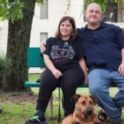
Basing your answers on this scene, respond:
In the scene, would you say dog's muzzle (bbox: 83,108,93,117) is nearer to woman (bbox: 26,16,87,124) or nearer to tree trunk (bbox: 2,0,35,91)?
woman (bbox: 26,16,87,124)

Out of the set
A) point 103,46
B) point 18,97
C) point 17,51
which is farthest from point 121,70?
point 17,51

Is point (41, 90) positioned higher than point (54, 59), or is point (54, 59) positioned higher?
point (54, 59)

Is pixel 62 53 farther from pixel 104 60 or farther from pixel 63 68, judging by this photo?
pixel 104 60

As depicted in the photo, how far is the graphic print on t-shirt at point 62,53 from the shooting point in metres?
5.95

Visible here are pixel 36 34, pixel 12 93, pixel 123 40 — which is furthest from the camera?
pixel 36 34

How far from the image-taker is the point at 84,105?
17.5 feet

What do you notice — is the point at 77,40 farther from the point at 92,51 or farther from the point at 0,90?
the point at 0,90

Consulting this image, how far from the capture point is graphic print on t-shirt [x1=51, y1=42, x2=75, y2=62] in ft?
19.5

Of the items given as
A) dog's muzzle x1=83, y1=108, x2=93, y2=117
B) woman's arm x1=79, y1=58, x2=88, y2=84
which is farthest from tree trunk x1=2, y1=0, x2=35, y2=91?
dog's muzzle x1=83, y1=108, x2=93, y2=117

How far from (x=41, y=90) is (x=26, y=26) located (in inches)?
167

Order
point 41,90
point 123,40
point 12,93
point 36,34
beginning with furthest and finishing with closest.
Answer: point 36,34
point 12,93
point 123,40
point 41,90

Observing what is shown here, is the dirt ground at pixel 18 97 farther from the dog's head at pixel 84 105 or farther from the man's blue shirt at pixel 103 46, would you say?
the dog's head at pixel 84 105

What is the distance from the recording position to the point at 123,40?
6.12 m

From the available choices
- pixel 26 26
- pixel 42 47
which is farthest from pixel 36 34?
pixel 42 47
